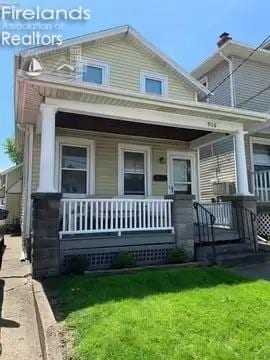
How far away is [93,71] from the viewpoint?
431 inches

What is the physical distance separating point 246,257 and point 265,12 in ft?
25.0

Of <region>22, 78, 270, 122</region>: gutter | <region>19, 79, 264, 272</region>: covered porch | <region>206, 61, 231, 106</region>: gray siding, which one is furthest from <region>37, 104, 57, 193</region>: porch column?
<region>206, 61, 231, 106</region>: gray siding

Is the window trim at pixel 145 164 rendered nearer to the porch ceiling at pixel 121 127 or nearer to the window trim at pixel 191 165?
the porch ceiling at pixel 121 127

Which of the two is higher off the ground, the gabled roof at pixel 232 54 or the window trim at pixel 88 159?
the gabled roof at pixel 232 54

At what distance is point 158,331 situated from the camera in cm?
369

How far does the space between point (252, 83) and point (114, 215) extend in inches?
382

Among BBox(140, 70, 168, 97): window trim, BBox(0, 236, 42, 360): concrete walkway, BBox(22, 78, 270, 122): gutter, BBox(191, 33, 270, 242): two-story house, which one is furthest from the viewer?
BBox(191, 33, 270, 242): two-story house

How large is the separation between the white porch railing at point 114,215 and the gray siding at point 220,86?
7594 millimetres

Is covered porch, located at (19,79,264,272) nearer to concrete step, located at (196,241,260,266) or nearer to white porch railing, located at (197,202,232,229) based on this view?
white porch railing, located at (197,202,232,229)

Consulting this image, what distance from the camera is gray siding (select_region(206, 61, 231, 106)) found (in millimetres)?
13766

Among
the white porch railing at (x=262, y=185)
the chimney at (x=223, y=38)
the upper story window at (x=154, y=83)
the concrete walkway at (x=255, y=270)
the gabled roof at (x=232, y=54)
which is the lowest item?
the concrete walkway at (x=255, y=270)

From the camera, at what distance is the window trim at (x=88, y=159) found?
952 centimetres

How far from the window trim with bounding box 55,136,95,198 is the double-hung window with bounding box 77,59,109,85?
2208 millimetres

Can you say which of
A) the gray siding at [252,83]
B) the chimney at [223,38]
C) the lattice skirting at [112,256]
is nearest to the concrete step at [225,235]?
the lattice skirting at [112,256]
